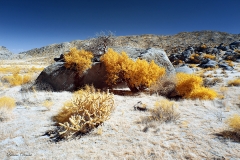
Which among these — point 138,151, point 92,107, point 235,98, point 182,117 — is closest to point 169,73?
point 235,98

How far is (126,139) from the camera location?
4.74m

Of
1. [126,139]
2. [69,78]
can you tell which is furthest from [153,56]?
Answer: [126,139]

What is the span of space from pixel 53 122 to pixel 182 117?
5256 millimetres

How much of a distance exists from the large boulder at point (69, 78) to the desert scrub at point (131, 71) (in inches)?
30.2

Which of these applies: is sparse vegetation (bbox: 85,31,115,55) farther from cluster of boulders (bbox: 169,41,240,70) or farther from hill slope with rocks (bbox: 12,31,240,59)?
hill slope with rocks (bbox: 12,31,240,59)

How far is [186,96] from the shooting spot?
9586mm

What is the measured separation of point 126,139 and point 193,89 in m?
6.80

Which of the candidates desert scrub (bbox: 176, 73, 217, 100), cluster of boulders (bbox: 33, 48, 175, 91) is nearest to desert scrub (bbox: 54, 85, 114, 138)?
cluster of boulders (bbox: 33, 48, 175, 91)

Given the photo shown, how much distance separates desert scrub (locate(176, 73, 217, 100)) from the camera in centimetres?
925

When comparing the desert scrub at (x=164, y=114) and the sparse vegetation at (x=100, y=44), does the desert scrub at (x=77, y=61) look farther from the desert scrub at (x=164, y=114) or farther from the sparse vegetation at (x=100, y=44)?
the desert scrub at (x=164, y=114)

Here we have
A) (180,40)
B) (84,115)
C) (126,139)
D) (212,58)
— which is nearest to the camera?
(126,139)

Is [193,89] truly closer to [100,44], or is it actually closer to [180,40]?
[100,44]

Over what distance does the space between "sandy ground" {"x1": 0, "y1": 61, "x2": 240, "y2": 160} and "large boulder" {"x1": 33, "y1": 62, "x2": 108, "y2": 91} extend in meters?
4.32

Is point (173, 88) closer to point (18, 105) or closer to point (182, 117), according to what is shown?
point (182, 117)
